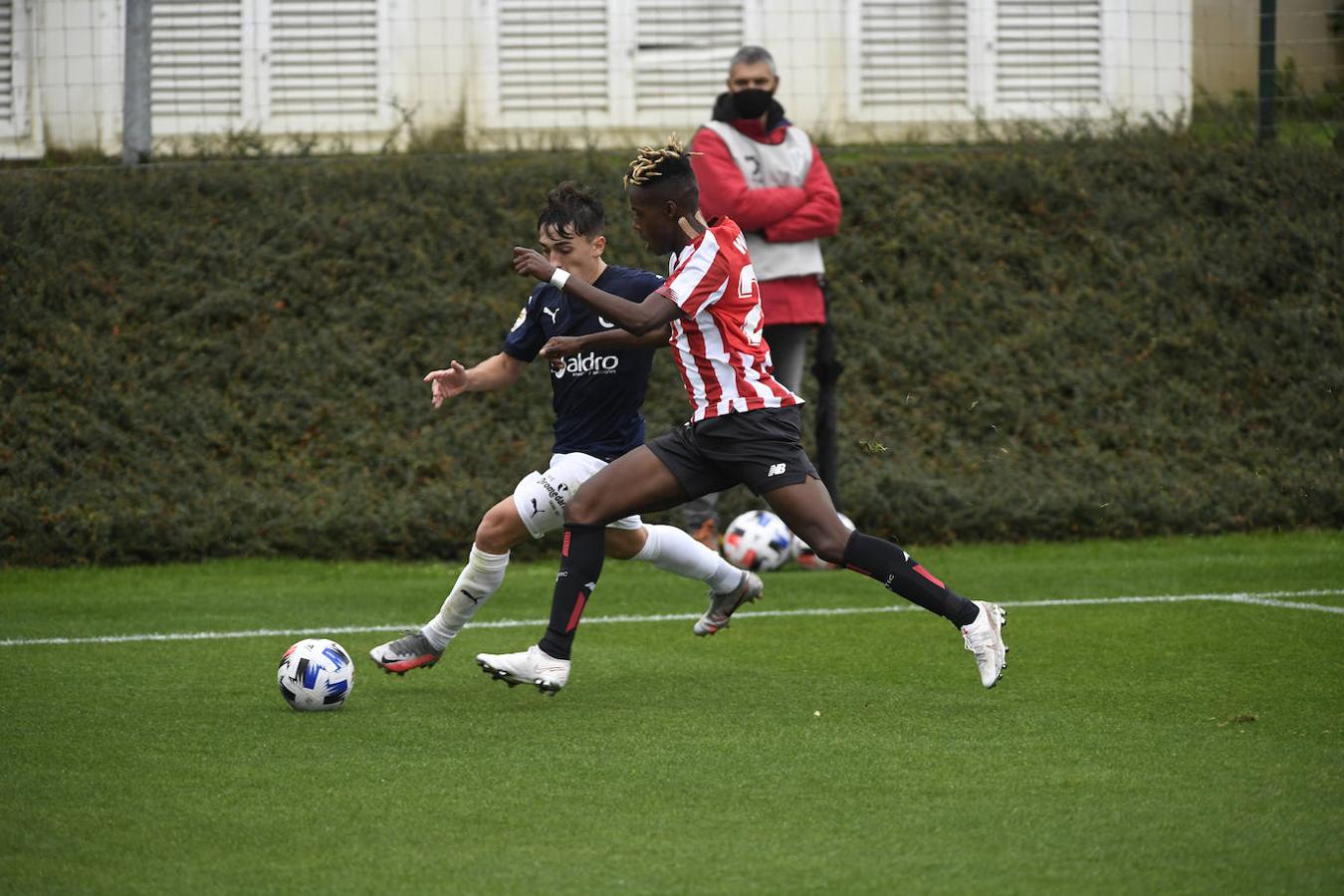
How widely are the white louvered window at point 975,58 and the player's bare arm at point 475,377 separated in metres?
8.00

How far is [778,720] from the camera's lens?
5.78 m

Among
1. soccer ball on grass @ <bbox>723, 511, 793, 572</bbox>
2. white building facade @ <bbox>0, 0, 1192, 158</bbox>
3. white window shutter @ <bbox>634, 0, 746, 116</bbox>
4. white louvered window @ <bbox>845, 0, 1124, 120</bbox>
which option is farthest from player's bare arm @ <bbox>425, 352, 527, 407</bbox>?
white louvered window @ <bbox>845, 0, 1124, 120</bbox>

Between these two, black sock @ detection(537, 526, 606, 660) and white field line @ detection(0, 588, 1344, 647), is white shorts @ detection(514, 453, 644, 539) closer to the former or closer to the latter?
black sock @ detection(537, 526, 606, 660)

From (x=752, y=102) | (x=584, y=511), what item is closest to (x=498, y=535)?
(x=584, y=511)

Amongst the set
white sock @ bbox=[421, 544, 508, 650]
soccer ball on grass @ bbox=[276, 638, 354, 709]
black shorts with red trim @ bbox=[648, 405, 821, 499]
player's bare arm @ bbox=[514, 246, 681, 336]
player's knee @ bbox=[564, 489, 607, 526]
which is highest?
player's bare arm @ bbox=[514, 246, 681, 336]

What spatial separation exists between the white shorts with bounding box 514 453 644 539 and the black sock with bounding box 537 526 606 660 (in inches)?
14.0

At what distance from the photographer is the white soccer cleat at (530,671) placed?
6055mm

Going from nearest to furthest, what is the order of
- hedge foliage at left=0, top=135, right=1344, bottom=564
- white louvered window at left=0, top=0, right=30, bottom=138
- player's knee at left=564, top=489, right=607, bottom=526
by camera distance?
player's knee at left=564, top=489, right=607, bottom=526 < hedge foliage at left=0, top=135, right=1344, bottom=564 < white louvered window at left=0, top=0, right=30, bottom=138

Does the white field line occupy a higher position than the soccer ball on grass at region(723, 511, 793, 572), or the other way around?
the soccer ball on grass at region(723, 511, 793, 572)

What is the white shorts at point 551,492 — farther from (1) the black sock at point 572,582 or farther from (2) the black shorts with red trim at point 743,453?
(2) the black shorts with red trim at point 743,453

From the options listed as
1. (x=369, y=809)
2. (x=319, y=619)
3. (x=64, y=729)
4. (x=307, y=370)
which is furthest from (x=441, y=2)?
(x=369, y=809)

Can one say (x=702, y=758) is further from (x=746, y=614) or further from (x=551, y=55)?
(x=551, y=55)

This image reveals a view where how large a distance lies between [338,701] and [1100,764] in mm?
2697

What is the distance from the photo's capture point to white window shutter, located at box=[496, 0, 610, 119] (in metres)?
14.0
